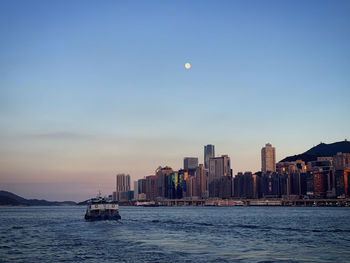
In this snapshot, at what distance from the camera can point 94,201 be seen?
469 ft

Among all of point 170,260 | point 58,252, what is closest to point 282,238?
point 170,260

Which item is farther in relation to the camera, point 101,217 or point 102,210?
point 102,210

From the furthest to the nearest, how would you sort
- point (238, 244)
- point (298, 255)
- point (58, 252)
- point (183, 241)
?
point (183, 241) < point (238, 244) < point (58, 252) < point (298, 255)

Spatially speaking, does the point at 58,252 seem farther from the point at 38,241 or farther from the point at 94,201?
the point at 94,201

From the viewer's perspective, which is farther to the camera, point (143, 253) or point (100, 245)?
point (100, 245)

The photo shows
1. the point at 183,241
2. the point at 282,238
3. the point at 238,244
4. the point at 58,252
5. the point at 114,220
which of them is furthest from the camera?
the point at 114,220

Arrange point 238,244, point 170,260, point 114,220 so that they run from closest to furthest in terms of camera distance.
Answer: point 170,260 < point 238,244 < point 114,220

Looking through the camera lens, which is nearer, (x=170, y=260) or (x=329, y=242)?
(x=170, y=260)

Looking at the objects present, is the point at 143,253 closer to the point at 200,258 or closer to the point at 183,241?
the point at 200,258

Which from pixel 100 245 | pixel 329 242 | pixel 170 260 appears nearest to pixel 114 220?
pixel 100 245

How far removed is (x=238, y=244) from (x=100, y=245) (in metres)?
22.0

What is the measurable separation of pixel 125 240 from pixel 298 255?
3244 centimetres

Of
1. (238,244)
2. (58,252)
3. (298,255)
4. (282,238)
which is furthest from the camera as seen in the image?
(282,238)

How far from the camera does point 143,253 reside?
60062 mm
